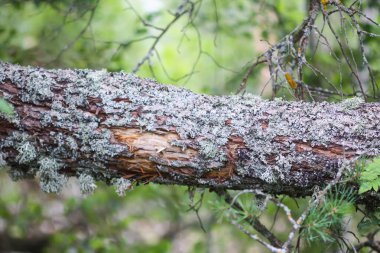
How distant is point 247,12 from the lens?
17.7 ft

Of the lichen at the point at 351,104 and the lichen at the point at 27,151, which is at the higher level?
the lichen at the point at 27,151

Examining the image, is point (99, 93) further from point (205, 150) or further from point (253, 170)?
point (253, 170)

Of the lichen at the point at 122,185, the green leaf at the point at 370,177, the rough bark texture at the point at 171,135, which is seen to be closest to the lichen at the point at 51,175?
the rough bark texture at the point at 171,135

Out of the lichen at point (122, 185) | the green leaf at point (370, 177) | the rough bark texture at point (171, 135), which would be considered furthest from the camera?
the lichen at point (122, 185)

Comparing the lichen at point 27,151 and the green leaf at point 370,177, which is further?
the lichen at point 27,151

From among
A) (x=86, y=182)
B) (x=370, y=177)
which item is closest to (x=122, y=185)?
(x=86, y=182)

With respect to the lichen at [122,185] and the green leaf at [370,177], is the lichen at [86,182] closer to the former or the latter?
the lichen at [122,185]

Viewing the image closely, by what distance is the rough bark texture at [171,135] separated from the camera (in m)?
1.92

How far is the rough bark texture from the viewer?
1918 mm

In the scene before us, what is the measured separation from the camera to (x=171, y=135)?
1.96 m

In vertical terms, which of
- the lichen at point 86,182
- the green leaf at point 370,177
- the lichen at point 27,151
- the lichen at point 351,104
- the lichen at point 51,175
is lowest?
the green leaf at point 370,177

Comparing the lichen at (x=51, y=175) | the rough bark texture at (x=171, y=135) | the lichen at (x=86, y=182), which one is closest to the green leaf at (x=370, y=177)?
the rough bark texture at (x=171, y=135)

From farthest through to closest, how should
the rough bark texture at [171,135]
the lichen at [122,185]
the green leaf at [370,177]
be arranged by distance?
1. the lichen at [122,185]
2. the rough bark texture at [171,135]
3. the green leaf at [370,177]

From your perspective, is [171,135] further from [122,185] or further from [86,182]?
[86,182]
